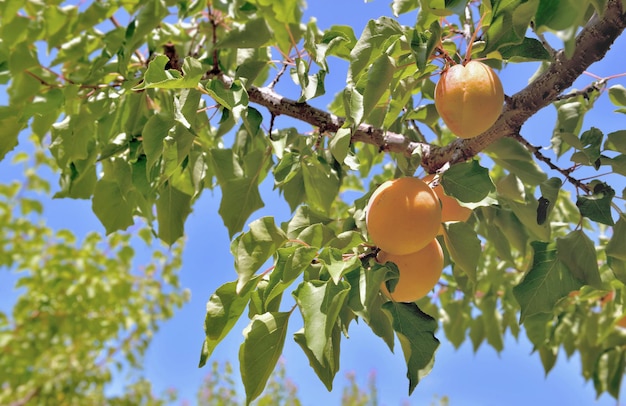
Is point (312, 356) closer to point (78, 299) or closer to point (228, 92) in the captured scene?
point (228, 92)

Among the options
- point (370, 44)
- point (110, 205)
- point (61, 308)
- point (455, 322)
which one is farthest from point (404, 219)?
point (61, 308)

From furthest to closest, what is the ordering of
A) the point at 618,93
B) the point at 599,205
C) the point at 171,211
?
the point at 171,211, the point at 618,93, the point at 599,205

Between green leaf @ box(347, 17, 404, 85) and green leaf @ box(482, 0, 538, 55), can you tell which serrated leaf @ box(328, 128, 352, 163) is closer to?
green leaf @ box(347, 17, 404, 85)

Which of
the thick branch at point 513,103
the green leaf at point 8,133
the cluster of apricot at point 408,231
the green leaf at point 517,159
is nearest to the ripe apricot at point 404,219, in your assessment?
the cluster of apricot at point 408,231

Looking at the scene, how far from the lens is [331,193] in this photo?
3.66 ft

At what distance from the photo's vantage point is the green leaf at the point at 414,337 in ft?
2.23

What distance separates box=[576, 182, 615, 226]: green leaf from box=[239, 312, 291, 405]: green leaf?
49cm

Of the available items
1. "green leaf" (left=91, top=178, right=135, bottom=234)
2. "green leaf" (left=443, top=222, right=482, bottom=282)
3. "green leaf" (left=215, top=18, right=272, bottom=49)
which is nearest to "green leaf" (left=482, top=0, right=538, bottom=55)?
"green leaf" (left=443, top=222, right=482, bottom=282)

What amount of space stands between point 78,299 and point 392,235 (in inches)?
108

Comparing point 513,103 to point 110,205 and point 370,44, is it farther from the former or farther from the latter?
point 110,205

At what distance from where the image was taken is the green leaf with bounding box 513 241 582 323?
88cm

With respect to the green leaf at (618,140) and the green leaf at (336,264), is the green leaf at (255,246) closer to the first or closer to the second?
the green leaf at (336,264)

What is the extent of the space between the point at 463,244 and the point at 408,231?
0.43 ft

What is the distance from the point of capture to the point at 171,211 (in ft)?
4.06
